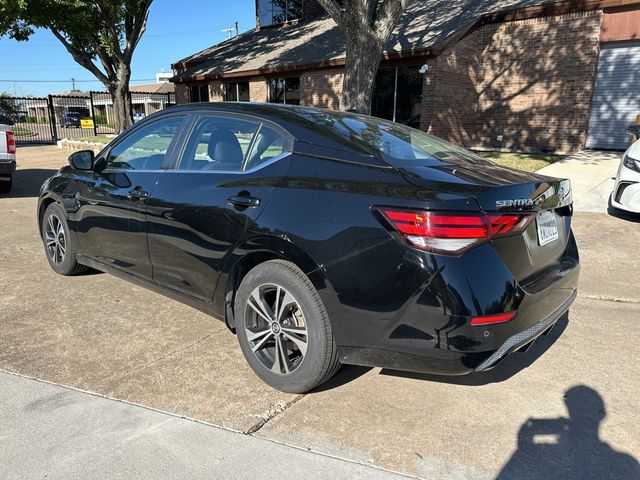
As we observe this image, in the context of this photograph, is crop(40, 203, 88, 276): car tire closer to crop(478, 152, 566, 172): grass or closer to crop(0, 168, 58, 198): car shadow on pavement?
crop(0, 168, 58, 198): car shadow on pavement

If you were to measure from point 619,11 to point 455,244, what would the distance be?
555 inches

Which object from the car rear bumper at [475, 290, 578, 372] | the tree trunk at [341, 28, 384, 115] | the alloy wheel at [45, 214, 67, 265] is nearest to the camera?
the car rear bumper at [475, 290, 578, 372]

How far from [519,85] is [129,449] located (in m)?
15.1

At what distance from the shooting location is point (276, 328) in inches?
114

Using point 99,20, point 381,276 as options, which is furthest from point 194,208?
point 99,20

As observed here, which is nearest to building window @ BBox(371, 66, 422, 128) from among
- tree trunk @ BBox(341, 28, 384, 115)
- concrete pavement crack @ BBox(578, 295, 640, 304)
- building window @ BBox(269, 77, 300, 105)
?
building window @ BBox(269, 77, 300, 105)

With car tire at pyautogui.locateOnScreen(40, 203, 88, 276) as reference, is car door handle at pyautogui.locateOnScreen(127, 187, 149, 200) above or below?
above

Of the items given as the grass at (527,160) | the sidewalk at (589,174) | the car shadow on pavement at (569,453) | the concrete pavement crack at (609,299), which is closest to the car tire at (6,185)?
the concrete pavement crack at (609,299)

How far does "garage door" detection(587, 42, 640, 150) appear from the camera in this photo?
1333 centimetres

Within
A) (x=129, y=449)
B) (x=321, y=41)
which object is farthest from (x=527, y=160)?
(x=129, y=449)

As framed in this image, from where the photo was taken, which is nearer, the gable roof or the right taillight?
the right taillight

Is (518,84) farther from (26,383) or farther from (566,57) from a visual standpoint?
(26,383)

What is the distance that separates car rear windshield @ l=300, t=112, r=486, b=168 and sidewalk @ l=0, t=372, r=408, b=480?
1.54 metres

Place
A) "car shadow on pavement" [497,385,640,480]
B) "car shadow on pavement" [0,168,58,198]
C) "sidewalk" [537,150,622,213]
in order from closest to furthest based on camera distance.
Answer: "car shadow on pavement" [497,385,640,480], "sidewalk" [537,150,622,213], "car shadow on pavement" [0,168,58,198]
